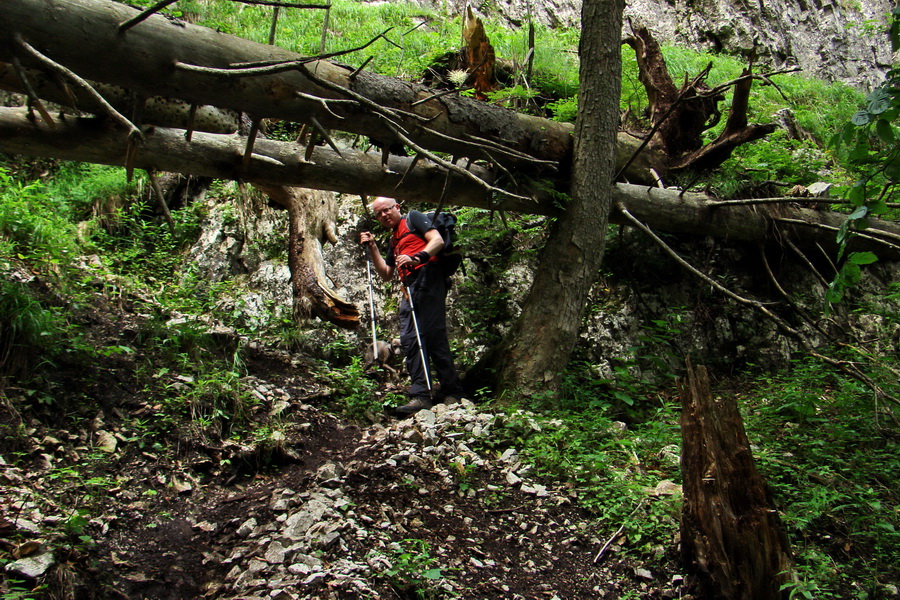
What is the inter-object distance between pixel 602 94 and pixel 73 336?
5635 mm

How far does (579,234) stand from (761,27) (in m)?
14.7

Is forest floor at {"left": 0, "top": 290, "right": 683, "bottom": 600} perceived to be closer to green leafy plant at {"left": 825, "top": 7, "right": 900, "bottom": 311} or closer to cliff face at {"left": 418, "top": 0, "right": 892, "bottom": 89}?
green leafy plant at {"left": 825, "top": 7, "right": 900, "bottom": 311}

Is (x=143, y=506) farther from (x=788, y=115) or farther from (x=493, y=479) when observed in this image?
(x=788, y=115)

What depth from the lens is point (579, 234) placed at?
595cm

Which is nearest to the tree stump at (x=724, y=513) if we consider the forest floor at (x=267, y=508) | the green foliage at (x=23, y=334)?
the forest floor at (x=267, y=508)

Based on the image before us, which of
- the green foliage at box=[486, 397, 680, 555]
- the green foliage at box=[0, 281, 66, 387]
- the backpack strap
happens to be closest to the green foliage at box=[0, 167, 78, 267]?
the green foliage at box=[0, 281, 66, 387]

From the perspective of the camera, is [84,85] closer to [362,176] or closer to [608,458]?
[362,176]

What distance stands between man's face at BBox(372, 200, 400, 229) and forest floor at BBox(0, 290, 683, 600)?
7.77ft

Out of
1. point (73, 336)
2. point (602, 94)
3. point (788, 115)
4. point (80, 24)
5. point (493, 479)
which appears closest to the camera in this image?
point (80, 24)

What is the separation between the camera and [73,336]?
16.2ft

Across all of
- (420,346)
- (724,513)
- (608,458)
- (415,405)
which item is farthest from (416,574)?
(420,346)

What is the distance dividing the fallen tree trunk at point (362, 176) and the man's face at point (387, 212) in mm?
693

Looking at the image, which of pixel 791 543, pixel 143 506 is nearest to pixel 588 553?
pixel 791 543

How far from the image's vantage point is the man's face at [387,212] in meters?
6.48
